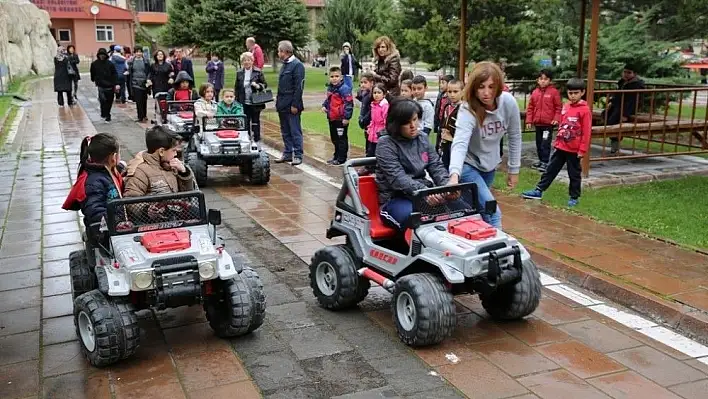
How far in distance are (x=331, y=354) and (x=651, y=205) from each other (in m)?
5.26

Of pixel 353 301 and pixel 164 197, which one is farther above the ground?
pixel 164 197

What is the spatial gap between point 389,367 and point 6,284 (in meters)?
3.58

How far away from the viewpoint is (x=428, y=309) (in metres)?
4.38

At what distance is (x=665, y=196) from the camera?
28.8 ft

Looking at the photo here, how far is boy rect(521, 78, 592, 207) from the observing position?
833cm

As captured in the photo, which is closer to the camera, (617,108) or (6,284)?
(6,284)

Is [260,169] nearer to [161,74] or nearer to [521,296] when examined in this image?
[521,296]

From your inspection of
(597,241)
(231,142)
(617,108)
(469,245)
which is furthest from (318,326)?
(617,108)

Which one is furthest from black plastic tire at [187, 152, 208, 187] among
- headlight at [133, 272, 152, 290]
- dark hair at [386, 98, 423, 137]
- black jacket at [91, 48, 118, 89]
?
black jacket at [91, 48, 118, 89]

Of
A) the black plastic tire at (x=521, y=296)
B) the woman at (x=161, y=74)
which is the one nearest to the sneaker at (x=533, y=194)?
the black plastic tire at (x=521, y=296)

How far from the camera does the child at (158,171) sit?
4.98 meters

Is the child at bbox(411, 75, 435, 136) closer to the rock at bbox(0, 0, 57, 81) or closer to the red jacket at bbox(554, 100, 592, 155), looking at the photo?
the red jacket at bbox(554, 100, 592, 155)

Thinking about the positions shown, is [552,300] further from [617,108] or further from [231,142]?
[617,108]

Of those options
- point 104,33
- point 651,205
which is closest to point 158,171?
point 651,205
